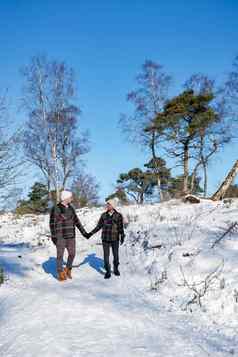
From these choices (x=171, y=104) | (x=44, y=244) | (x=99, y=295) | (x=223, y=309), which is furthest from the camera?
(x=171, y=104)

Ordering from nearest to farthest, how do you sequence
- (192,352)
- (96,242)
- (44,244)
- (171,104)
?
(192,352) → (96,242) → (44,244) → (171,104)

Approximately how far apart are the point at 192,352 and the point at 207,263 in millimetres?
2982

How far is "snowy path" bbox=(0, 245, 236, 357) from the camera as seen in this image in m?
3.56

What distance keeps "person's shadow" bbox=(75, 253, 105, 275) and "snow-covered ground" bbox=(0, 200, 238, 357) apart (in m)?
0.03

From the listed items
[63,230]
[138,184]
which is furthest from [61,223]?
[138,184]

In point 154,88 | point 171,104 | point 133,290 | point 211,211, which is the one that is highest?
point 154,88

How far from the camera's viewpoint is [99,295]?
5938 mm

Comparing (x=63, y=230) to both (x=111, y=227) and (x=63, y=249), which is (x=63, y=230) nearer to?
(x=63, y=249)

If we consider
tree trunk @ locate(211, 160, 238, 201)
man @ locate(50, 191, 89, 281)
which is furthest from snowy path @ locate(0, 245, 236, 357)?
tree trunk @ locate(211, 160, 238, 201)

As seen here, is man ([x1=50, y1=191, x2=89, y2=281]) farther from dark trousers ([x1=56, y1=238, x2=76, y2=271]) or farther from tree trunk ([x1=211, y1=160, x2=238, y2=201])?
tree trunk ([x1=211, y1=160, x2=238, y2=201])

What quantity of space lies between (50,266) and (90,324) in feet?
17.0

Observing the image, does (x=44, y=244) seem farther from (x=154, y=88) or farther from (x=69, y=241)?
(x=154, y=88)

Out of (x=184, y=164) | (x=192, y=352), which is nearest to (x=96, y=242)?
(x=192, y=352)

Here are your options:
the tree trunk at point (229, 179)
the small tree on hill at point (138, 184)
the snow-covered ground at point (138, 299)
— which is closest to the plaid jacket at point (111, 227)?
the snow-covered ground at point (138, 299)
